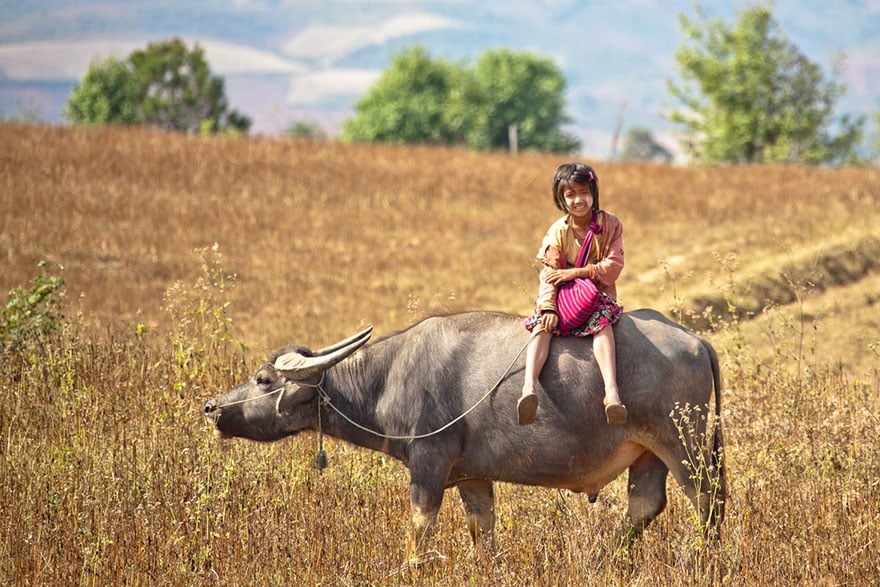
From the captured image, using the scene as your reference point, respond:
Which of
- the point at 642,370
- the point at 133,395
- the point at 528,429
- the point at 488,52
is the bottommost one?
the point at 133,395

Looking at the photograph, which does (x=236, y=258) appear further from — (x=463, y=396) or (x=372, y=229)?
(x=463, y=396)

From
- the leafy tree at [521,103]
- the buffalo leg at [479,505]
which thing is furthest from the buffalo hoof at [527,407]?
the leafy tree at [521,103]

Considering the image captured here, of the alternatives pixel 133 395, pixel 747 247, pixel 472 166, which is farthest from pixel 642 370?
pixel 472 166

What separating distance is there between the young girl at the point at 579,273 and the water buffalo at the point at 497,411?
119mm

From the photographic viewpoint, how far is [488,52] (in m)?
99.8

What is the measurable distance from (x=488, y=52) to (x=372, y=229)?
82103 millimetres

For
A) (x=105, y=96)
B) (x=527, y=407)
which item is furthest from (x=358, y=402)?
(x=105, y=96)

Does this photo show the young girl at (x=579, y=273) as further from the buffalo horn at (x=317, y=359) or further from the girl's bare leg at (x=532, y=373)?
the buffalo horn at (x=317, y=359)

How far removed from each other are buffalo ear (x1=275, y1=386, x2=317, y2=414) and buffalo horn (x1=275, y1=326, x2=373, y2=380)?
3.4 inches

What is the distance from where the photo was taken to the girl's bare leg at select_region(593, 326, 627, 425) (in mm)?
5152

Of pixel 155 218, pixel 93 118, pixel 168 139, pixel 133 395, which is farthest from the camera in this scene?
pixel 93 118

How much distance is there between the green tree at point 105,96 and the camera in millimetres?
90250

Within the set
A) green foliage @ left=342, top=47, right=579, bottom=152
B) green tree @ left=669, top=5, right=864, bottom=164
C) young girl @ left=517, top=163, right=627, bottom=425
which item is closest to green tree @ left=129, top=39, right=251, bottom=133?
green foliage @ left=342, top=47, right=579, bottom=152

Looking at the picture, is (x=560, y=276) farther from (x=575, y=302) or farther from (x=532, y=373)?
(x=532, y=373)
